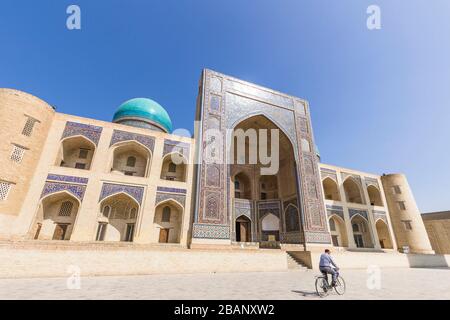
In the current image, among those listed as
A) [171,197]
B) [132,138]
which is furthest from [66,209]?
[171,197]

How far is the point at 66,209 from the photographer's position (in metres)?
12.9

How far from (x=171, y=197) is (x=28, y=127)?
26.4ft

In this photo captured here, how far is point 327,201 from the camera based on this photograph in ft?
60.7

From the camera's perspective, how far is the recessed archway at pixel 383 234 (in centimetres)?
1966

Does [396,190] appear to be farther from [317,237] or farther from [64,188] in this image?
[64,188]

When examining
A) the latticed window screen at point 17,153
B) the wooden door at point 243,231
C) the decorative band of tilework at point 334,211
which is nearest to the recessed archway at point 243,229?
the wooden door at point 243,231

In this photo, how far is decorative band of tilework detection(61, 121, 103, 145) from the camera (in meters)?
12.8

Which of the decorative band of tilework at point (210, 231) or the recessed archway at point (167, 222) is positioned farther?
the recessed archway at point (167, 222)

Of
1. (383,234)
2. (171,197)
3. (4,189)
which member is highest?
(171,197)

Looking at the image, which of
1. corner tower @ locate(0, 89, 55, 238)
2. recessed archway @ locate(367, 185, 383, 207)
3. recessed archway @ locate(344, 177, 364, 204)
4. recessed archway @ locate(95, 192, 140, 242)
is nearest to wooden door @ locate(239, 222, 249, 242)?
recessed archway @ locate(95, 192, 140, 242)

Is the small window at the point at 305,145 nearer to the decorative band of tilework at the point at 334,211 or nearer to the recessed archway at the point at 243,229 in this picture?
the decorative band of tilework at the point at 334,211

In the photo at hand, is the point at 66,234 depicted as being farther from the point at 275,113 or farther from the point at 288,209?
the point at 275,113

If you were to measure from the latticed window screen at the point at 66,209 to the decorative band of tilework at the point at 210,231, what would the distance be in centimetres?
749
